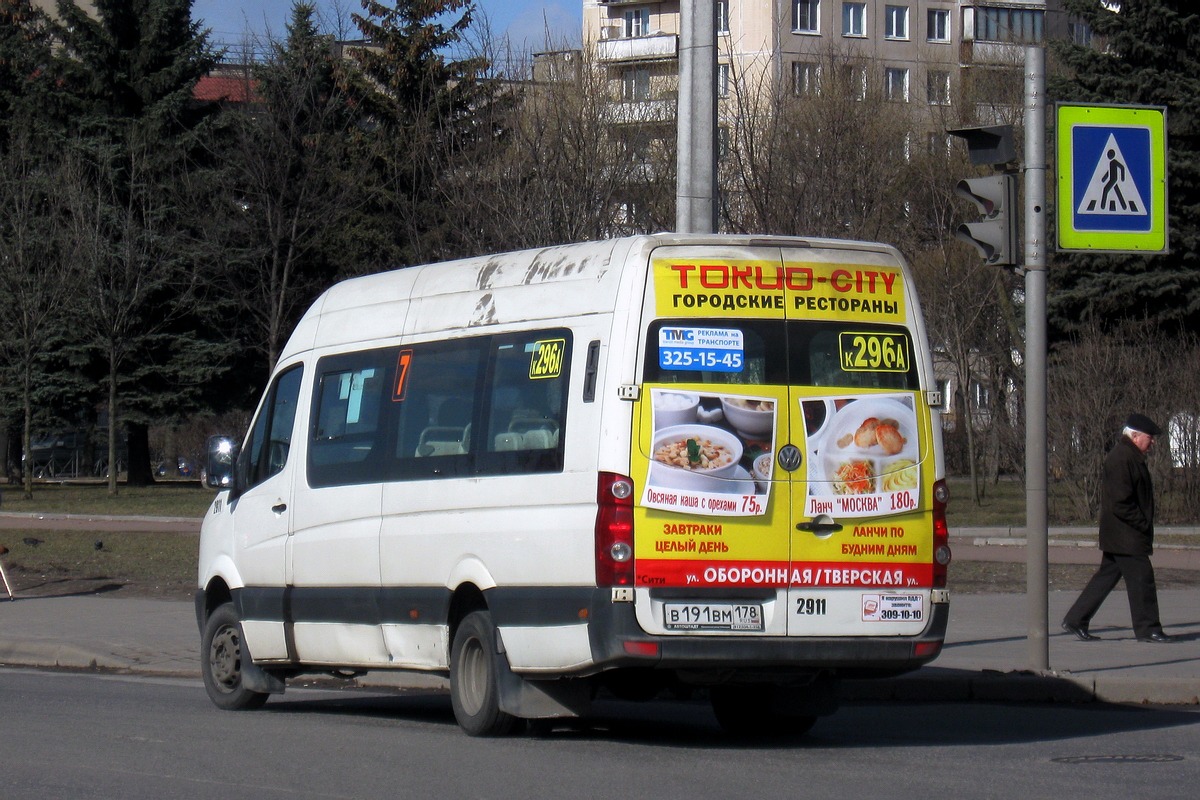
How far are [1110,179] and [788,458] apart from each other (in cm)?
442

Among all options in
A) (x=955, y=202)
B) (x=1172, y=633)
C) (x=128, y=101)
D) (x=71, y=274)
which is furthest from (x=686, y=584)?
(x=128, y=101)

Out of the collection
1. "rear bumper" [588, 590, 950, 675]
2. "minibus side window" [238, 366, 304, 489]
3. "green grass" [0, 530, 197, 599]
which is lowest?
"green grass" [0, 530, 197, 599]

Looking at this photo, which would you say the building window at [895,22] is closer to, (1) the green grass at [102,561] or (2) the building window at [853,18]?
(2) the building window at [853,18]

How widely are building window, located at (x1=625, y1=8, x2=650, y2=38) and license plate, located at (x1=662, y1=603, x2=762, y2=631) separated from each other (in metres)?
73.4

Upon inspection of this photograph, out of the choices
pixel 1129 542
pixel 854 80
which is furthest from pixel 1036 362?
pixel 854 80

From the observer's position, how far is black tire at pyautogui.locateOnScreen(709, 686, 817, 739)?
9.52 meters

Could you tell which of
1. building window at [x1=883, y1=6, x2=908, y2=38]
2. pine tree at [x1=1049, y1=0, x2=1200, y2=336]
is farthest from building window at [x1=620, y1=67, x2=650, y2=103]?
building window at [x1=883, y1=6, x2=908, y2=38]

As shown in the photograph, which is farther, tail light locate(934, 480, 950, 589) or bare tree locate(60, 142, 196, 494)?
bare tree locate(60, 142, 196, 494)

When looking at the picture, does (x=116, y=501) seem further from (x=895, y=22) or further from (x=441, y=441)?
(x=895, y=22)

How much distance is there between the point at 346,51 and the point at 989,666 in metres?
39.4

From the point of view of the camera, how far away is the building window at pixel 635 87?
3066cm

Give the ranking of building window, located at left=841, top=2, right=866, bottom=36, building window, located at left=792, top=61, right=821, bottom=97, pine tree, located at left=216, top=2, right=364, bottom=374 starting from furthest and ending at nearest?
1. building window, located at left=841, top=2, right=866, bottom=36
2. pine tree, located at left=216, top=2, right=364, bottom=374
3. building window, located at left=792, top=61, right=821, bottom=97

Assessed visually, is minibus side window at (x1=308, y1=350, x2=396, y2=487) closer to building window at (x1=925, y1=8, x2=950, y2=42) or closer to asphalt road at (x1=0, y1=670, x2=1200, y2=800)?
asphalt road at (x1=0, y1=670, x2=1200, y2=800)

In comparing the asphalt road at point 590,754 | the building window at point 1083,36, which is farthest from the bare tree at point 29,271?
the asphalt road at point 590,754
